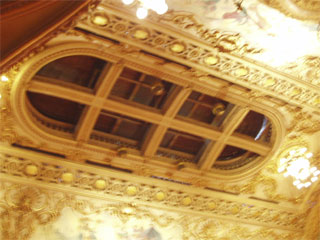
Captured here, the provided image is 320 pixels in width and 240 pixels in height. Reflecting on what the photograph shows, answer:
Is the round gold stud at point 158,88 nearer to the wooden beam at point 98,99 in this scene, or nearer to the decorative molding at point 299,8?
the wooden beam at point 98,99

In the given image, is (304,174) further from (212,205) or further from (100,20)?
(100,20)

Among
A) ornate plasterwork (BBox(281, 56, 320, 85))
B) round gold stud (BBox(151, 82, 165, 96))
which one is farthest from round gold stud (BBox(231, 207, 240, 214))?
round gold stud (BBox(151, 82, 165, 96))

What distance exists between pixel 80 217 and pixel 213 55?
3.63m

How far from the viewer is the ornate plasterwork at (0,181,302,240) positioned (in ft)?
18.4

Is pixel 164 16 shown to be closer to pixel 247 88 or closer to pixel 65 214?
pixel 247 88

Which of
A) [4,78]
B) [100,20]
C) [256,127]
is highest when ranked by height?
[256,127]

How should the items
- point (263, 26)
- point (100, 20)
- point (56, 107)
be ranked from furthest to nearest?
point (56, 107), point (263, 26), point (100, 20)

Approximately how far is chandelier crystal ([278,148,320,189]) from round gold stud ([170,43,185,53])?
138 inches

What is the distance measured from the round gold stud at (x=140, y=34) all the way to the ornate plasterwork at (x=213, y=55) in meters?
0.04

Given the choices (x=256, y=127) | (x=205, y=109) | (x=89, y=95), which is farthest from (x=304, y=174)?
(x=89, y=95)

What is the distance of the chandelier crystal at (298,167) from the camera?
6.93 meters

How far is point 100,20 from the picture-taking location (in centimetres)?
481

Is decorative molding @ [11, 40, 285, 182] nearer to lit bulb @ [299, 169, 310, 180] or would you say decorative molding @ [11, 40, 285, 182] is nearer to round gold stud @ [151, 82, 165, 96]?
round gold stud @ [151, 82, 165, 96]

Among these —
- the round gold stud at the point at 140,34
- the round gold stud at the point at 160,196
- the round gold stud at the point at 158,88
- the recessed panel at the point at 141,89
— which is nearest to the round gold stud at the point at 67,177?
the recessed panel at the point at 141,89
